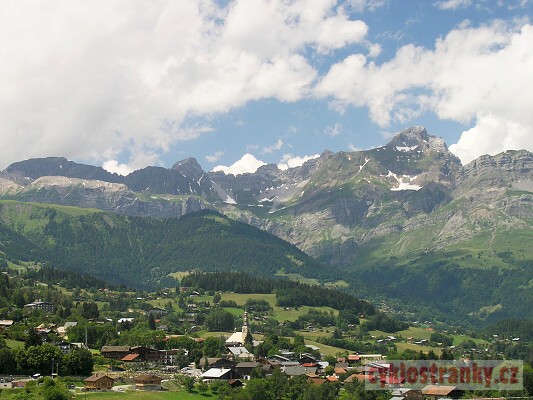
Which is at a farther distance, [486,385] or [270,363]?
[270,363]

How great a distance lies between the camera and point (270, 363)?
17038 centimetres

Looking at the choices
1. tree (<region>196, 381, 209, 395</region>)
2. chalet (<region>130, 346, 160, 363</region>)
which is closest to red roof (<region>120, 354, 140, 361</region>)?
chalet (<region>130, 346, 160, 363</region>)

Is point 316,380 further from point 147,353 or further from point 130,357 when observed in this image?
point 147,353

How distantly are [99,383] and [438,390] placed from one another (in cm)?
5139

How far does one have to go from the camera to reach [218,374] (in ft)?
493

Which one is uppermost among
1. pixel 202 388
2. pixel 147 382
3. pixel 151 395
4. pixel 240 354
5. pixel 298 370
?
pixel 240 354

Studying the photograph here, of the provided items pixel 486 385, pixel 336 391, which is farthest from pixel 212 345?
pixel 486 385

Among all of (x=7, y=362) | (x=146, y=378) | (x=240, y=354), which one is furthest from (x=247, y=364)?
(x=7, y=362)

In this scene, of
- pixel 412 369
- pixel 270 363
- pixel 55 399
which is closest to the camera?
pixel 55 399

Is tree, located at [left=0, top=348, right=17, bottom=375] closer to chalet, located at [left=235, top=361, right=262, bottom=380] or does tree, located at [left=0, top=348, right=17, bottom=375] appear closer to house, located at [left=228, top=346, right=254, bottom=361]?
chalet, located at [left=235, top=361, right=262, bottom=380]

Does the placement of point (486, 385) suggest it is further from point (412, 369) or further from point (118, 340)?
point (118, 340)

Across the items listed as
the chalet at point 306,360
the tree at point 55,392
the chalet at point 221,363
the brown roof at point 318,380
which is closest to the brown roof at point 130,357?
the chalet at point 221,363

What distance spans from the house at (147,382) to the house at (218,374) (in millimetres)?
14667

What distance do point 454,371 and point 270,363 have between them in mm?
39081
